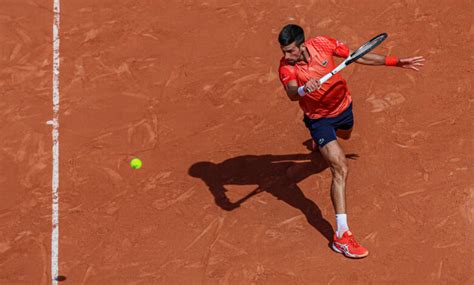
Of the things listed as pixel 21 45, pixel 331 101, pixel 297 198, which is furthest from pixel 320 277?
pixel 21 45

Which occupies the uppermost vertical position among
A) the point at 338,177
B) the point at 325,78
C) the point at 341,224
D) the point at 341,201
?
the point at 325,78

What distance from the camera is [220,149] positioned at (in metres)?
13.1

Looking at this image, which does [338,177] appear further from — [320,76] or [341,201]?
[320,76]

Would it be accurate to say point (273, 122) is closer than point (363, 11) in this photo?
Yes

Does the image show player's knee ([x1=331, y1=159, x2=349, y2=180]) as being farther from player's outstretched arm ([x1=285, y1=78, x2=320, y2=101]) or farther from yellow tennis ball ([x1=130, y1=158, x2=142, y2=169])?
yellow tennis ball ([x1=130, y1=158, x2=142, y2=169])

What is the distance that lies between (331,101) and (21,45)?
6149 mm

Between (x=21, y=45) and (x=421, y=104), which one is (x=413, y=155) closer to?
(x=421, y=104)

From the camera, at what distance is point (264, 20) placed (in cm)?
1502

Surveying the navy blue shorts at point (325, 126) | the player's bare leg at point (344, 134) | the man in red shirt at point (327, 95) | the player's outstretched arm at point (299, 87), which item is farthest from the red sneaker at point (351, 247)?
the player's outstretched arm at point (299, 87)

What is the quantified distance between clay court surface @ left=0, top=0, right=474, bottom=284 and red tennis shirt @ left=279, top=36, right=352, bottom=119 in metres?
1.32

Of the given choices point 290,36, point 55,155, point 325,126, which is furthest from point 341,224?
point 55,155

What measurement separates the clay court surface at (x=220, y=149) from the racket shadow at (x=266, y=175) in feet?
0.07

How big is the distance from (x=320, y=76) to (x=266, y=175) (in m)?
2.03

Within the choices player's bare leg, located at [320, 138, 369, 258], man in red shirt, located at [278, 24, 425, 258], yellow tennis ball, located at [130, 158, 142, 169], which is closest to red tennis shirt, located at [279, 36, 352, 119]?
man in red shirt, located at [278, 24, 425, 258]
